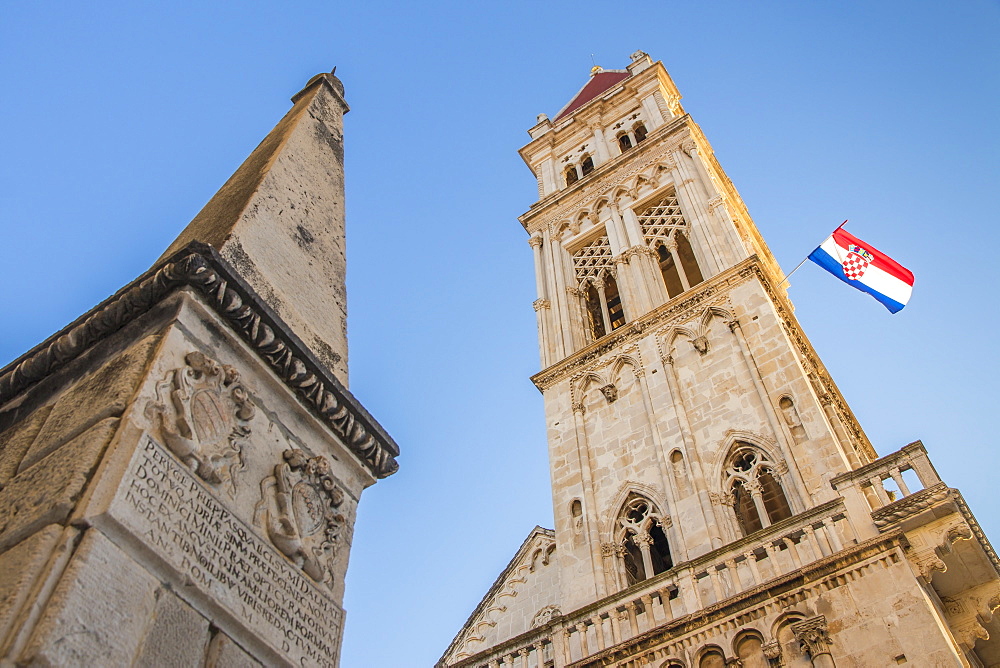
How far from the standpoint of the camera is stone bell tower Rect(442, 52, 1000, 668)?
10.4 metres

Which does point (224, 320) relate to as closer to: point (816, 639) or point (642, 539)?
point (816, 639)

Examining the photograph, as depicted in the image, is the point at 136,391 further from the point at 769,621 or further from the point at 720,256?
the point at 720,256

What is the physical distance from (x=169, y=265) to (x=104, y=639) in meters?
1.51

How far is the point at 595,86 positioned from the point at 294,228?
29.0 m

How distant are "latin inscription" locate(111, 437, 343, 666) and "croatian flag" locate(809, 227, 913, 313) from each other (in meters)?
16.0

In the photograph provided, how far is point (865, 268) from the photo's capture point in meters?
17.5

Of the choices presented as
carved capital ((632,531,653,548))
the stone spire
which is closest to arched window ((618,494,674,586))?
carved capital ((632,531,653,548))

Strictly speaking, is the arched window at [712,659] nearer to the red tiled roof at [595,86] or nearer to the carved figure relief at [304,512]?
the carved figure relief at [304,512]

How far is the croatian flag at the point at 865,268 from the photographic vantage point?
1722cm

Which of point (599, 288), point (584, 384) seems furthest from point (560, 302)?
point (584, 384)

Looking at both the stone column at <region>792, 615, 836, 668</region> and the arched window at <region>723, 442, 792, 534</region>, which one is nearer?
the stone column at <region>792, 615, 836, 668</region>

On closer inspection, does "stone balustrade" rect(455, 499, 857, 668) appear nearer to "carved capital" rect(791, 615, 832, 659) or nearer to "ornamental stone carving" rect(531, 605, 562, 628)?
"carved capital" rect(791, 615, 832, 659)

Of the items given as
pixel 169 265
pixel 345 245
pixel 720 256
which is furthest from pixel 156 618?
pixel 720 256

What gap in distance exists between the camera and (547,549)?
→ 16.5m
